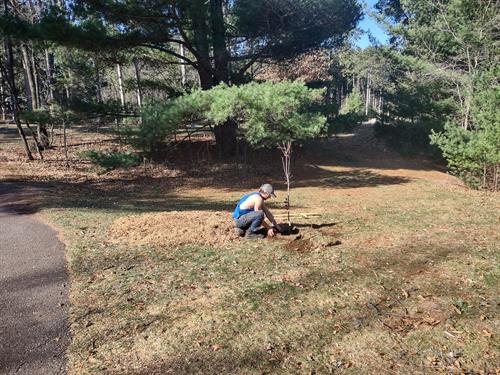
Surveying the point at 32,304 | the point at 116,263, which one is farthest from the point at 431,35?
the point at 32,304

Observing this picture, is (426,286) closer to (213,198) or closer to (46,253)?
(46,253)

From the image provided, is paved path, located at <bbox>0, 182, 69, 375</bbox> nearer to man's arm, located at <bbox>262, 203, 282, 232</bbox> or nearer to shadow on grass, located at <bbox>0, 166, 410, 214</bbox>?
shadow on grass, located at <bbox>0, 166, 410, 214</bbox>

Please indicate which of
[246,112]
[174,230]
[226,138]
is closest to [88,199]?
[246,112]

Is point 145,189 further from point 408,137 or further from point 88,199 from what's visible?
point 408,137

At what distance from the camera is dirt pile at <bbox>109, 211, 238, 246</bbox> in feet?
21.8

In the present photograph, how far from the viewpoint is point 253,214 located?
256 inches

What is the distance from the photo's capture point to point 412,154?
71.7 feet

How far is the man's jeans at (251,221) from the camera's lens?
6500mm

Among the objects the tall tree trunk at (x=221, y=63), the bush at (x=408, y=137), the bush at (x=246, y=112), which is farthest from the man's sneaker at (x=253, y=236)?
the bush at (x=408, y=137)

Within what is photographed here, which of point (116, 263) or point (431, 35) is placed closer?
point (116, 263)

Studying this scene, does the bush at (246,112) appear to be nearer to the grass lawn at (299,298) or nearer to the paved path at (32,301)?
the grass lawn at (299,298)

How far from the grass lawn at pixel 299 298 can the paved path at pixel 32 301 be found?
0.17 meters

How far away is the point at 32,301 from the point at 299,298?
9.88ft

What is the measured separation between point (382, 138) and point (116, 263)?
2114cm
